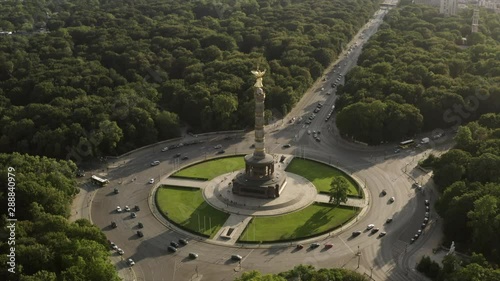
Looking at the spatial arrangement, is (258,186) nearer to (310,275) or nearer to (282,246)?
(282,246)

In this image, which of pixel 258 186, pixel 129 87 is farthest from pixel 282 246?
pixel 129 87

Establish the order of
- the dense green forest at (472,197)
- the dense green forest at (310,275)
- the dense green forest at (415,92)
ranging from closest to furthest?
1. the dense green forest at (310,275)
2. the dense green forest at (472,197)
3. the dense green forest at (415,92)

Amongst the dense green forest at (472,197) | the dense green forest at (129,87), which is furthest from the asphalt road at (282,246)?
the dense green forest at (129,87)

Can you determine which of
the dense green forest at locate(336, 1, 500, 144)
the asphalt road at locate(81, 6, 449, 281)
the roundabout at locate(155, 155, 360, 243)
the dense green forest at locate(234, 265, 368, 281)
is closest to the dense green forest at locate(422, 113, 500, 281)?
the asphalt road at locate(81, 6, 449, 281)

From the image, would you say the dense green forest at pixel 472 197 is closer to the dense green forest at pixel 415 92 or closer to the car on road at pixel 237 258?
the dense green forest at pixel 415 92

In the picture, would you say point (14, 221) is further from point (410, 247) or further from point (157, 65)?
point (157, 65)

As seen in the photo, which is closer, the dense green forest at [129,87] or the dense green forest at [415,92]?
the dense green forest at [129,87]
